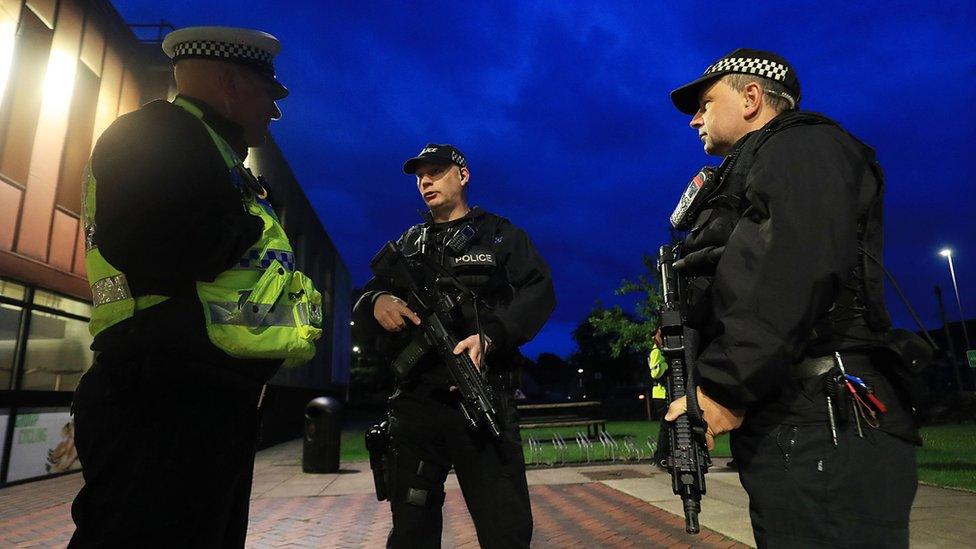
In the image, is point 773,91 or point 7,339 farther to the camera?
point 7,339

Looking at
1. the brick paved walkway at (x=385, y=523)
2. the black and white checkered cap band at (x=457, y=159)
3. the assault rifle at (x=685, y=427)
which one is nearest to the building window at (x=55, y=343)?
the brick paved walkway at (x=385, y=523)

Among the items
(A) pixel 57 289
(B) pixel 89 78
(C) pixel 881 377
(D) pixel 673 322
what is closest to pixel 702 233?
(D) pixel 673 322

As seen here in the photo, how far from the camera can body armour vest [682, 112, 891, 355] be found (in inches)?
62.7

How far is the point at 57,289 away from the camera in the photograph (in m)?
8.86

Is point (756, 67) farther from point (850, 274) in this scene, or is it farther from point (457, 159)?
point (457, 159)

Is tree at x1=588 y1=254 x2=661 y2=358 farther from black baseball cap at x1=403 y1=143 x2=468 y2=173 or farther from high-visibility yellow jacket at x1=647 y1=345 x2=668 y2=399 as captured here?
black baseball cap at x1=403 y1=143 x2=468 y2=173

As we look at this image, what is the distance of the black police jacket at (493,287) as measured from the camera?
278 centimetres

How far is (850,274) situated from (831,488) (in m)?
0.58

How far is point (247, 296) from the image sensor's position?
67.0 inches

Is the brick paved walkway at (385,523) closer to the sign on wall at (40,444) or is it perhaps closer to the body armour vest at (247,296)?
the sign on wall at (40,444)

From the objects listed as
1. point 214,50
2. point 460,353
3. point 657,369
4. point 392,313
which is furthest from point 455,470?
point 657,369

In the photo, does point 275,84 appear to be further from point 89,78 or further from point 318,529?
point 89,78

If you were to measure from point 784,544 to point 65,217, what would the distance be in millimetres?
10863

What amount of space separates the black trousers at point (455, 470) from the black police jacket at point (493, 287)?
0.72 feet
